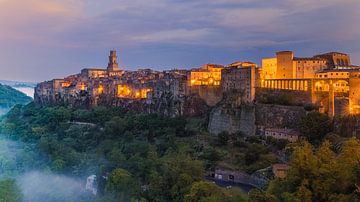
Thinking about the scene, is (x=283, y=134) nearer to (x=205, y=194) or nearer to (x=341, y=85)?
(x=341, y=85)

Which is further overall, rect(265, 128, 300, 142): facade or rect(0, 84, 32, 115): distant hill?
rect(0, 84, 32, 115): distant hill

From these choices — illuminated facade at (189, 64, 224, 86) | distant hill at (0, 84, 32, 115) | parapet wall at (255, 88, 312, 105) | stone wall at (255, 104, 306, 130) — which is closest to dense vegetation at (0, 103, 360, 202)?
stone wall at (255, 104, 306, 130)

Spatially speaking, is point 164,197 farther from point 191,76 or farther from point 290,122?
point 191,76

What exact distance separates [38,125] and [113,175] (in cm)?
2004

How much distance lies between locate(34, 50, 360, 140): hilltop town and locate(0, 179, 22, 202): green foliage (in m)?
11.7

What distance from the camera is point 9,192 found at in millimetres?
14797

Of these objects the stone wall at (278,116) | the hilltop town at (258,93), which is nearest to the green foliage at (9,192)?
the hilltop town at (258,93)

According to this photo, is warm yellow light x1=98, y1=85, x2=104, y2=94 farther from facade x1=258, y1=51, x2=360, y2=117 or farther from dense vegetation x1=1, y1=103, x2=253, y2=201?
facade x1=258, y1=51, x2=360, y2=117

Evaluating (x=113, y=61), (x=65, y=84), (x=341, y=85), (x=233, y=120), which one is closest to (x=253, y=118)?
(x=233, y=120)

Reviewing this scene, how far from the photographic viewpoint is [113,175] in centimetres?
1709

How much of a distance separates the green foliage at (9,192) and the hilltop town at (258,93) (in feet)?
38.4

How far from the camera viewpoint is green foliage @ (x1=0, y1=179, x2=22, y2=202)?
14.3 meters

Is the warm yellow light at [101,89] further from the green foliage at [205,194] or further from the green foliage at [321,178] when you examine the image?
the green foliage at [321,178]

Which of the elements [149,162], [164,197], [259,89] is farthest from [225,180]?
[259,89]
